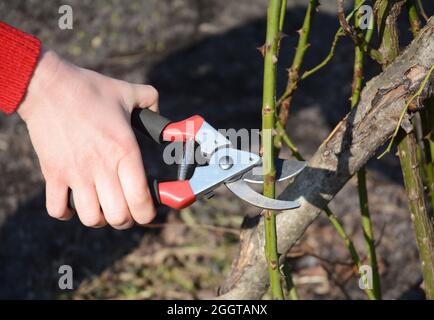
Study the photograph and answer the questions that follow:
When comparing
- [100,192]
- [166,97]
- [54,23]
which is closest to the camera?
[100,192]

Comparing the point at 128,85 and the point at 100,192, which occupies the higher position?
the point at 128,85

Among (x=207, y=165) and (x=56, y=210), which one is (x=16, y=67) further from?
(x=207, y=165)

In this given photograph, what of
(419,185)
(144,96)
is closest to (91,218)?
(144,96)

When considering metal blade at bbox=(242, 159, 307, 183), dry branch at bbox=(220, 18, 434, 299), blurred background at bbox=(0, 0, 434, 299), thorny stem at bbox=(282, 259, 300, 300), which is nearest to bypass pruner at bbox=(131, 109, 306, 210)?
metal blade at bbox=(242, 159, 307, 183)

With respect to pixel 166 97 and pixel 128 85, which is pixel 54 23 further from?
pixel 128 85

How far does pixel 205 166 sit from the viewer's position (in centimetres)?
161

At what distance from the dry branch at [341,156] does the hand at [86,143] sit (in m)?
0.38

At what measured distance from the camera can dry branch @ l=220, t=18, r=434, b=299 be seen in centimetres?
154

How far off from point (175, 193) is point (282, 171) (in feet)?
0.75

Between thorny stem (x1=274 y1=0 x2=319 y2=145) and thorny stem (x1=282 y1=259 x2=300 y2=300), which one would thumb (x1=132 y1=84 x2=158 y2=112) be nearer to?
thorny stem (x1=274 y1=0 x2=319 y2=145)

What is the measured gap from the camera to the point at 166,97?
3469 mm

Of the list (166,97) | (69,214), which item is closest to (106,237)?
(166,97)

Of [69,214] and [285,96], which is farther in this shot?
[285,96]
